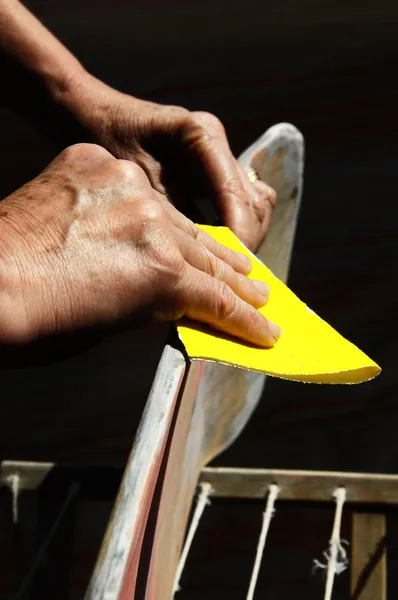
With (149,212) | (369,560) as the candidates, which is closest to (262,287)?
(149,212)

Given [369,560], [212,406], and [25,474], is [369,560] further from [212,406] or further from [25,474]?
[25,474]

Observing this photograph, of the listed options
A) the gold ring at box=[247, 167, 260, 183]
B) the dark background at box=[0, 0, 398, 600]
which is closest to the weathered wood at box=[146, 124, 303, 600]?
the gold ring at box=[247, 167, 260, 183]

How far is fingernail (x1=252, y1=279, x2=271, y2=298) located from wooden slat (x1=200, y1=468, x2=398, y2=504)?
12.8 inches

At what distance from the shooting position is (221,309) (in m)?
0.70

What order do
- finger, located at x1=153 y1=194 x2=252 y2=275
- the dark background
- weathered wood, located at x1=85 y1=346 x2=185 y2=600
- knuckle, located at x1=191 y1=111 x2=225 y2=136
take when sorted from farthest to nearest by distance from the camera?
the dark background, knuckle, located at x1=191 y1=111 x2=225 y2=136, finger, located at x1=153 y1=194 x2=252 y2=275, weathered wood, located at x1=85 y1=346 x2=185 y2=600

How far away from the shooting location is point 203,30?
1.63 meters

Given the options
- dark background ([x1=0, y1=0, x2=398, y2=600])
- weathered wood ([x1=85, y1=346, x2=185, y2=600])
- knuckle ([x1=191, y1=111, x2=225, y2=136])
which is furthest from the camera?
dark background ([x1=0, y1=0, x2=398, y2=600])

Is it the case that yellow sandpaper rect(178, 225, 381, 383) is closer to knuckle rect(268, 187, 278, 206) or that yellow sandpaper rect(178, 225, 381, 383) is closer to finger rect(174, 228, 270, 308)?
finger rect(174, 228, 270, 308)

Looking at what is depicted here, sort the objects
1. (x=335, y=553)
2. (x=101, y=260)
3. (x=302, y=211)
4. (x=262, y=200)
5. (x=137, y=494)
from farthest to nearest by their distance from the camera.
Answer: (x=302, y=211), (x=262, y=200), (x=335, y=553), (x=101, y=260), (x=137, y=494)

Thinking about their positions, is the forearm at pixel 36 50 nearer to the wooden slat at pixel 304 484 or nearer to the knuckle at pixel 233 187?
the knuckle at pixel 233 187

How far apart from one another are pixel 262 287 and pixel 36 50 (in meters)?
0.53

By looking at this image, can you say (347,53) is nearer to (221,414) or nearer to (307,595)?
(221,414)

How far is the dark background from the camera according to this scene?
5.26 ft

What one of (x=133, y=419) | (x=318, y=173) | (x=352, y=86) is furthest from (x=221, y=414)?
(x=352, y=86)
